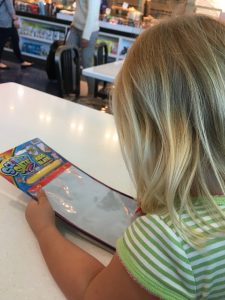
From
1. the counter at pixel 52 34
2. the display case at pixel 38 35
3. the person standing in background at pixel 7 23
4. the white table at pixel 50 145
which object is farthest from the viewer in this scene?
the display case at pixel 38 35

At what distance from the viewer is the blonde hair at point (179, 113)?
17.4 inches

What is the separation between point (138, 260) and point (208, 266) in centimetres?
9

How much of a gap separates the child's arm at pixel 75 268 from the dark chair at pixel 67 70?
117 cm

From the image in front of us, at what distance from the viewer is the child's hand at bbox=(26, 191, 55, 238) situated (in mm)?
605

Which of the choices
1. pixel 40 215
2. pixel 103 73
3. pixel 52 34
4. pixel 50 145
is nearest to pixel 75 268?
pixel 40 215

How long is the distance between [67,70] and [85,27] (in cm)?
133

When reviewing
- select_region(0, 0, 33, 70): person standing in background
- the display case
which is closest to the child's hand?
select_region(0, 0, 33, 70): person standing in background

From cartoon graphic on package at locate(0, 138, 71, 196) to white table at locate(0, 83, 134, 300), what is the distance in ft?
0.13

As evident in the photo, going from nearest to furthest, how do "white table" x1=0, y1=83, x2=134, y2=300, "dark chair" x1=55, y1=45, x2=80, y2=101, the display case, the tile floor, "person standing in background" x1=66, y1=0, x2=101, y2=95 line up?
→ "white table" x1=0, y1=83, x2=134, y2=300 < "dark chair" x1=55, y1=45, x2=80, y2=101 < "person standing in background" x1=66, y1=0, x2=101, y2=95 < the tile floor < the display case

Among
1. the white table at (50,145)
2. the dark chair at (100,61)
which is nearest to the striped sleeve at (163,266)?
the white table at (50,145)

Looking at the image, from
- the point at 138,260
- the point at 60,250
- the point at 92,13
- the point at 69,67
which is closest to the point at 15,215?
the point at 60,250

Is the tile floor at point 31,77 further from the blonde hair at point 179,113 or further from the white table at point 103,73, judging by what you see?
the blonde hair at point 179,113

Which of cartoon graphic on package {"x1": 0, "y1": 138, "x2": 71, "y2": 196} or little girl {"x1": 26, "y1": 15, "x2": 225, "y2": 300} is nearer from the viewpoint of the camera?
little girl {"x1": 26, "y1": 15, "x2": 225, "y2": 300}

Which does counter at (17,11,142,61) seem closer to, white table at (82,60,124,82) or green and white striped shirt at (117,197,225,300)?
white table at (82,60,124,82)
